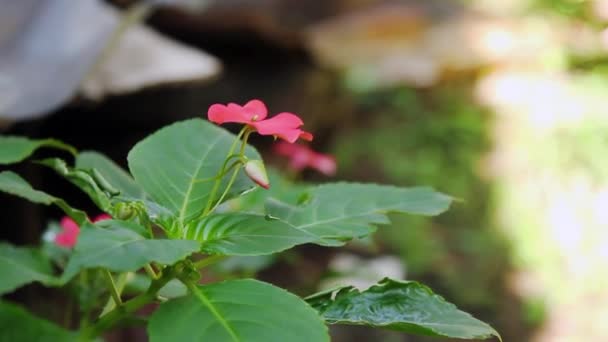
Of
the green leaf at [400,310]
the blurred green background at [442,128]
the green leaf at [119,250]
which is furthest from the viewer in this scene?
the blurred green background at [442,128]

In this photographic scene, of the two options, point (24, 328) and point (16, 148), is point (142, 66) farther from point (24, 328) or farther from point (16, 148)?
point (24, 328)

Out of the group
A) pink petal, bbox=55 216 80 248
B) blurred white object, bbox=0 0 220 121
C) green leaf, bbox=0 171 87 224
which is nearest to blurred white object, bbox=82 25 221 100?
blurred white object, bbox=0 0 220 121

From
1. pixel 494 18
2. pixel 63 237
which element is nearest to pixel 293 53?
pixel 494 18

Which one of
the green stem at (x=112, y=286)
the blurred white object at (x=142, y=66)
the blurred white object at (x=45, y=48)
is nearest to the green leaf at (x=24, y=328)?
the green stem at (x=112, y=286)

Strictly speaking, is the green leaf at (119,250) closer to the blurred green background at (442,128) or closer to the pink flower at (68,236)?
the pink flower at (68,236)

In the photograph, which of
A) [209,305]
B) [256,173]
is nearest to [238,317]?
[209,305]

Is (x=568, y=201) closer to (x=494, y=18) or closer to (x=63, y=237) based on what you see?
(x=494, y=18)

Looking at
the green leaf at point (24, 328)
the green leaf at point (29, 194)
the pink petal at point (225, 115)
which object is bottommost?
the green leaf at point (24, 328)
